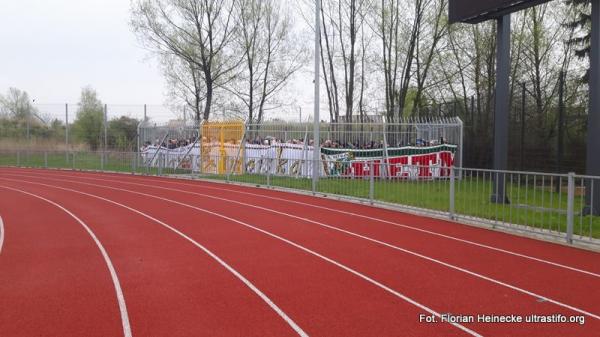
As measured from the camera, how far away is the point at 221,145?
2558cm

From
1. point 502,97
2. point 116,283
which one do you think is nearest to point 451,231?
point 502,97

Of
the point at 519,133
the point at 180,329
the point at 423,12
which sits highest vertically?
the point at 423,12

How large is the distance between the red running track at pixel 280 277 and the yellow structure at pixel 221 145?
12.1 m

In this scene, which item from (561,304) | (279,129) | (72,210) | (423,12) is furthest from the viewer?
(423,12)

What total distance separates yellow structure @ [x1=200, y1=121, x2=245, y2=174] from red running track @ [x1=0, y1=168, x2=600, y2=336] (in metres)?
12.1

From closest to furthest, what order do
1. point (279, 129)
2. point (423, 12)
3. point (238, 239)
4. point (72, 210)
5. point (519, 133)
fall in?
1. point (238, 239)
2. point (72, 210)
3. point (519, 133)
4. point (279, 129)
5. point (423, 12)

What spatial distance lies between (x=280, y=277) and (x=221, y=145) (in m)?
19.3

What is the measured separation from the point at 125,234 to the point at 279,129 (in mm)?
15374

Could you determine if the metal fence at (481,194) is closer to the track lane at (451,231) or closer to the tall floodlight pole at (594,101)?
the track lane at (451,231)

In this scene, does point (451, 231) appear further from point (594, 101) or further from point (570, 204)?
point (594, 101)

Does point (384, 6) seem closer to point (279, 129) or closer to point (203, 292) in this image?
point (279, 129)

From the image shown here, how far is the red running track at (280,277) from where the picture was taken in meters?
5.09

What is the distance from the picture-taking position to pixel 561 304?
5.73 m

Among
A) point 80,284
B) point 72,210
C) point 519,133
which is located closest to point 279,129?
point 519,133
